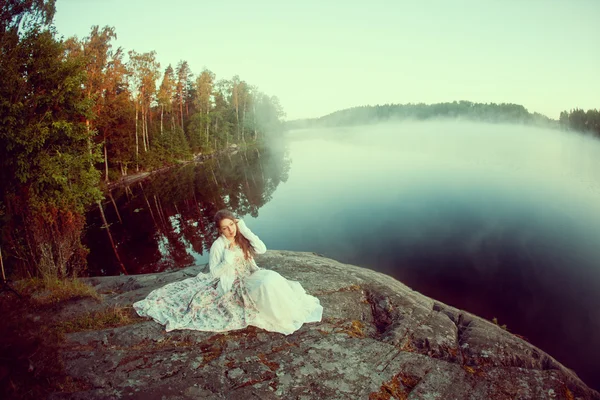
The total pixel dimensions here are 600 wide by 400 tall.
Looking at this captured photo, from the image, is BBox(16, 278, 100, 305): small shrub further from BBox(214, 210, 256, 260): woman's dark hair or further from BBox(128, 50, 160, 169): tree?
BBox(128, 50, 160, 169): tree

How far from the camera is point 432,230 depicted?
2219 cm

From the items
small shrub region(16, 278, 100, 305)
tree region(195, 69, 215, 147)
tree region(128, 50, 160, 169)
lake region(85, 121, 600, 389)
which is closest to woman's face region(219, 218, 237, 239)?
small shrub region(16, 278, 100, 305)

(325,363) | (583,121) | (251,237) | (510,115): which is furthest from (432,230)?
(510,115)

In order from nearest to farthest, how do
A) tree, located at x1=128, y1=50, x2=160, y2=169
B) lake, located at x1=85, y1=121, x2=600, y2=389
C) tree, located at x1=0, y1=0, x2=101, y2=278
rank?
1. tree, located at x1=0, y1=0, x2=101, y2=278
2. lake, located at x1=85, y1=121, x2=600, y2=389
3. tree, located at x1=128, y1=50, x2=160, y2=169

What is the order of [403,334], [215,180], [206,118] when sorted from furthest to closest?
[206,118], [215,180], [403,334]

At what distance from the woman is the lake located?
964 cm

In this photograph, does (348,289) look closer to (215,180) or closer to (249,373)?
(249,373)

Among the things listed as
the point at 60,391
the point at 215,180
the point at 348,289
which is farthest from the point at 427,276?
the point at 215,180

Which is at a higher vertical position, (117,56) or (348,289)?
(117,56)

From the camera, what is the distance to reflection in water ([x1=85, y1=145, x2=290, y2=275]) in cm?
1777

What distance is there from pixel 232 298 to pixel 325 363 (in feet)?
7.31

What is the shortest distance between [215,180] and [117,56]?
1581 centimetres

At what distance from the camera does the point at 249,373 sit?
16.9 ft

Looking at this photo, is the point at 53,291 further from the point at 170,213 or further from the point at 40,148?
the point at 170,213
